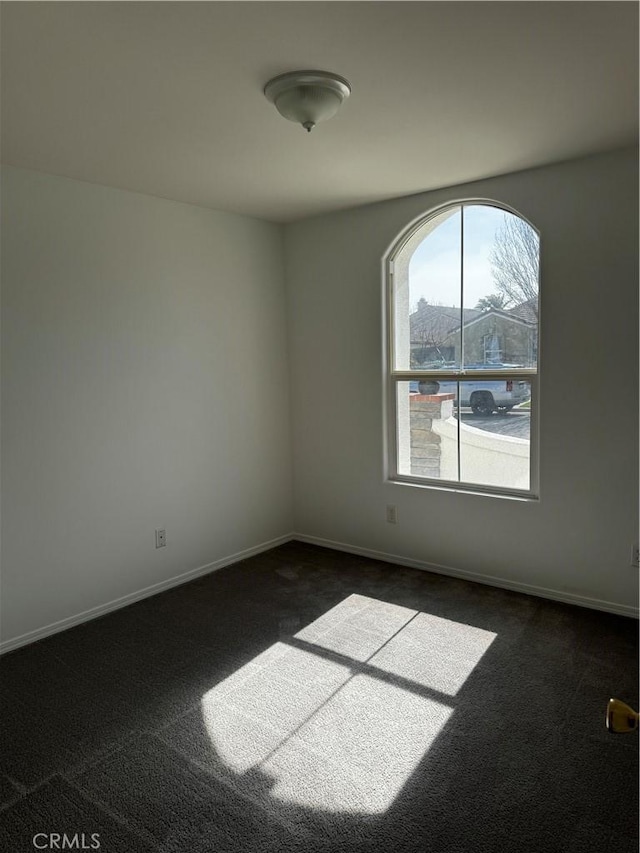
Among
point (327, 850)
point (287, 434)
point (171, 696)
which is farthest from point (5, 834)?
point (287, 434)

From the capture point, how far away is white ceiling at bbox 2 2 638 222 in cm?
173

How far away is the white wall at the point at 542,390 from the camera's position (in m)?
3.08

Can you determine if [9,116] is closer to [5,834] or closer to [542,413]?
[5,834]

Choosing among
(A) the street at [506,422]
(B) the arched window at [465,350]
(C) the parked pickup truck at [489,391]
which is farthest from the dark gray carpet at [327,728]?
(C) the parked pickup truck at [489,391]

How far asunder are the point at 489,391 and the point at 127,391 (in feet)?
7.10

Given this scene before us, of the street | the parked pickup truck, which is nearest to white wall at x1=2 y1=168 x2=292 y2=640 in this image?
the parked pickup truck

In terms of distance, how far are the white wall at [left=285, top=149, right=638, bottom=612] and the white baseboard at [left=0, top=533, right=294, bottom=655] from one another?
58 cm

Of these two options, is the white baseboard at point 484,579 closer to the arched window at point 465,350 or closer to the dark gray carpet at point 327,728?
the dark gray carpet at point 327,728

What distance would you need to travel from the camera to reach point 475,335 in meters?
3.63

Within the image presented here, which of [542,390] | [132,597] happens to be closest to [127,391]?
[132,597]

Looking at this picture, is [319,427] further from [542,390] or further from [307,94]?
[307,94]

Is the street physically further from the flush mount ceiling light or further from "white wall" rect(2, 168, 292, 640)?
the flush mount ceiling light

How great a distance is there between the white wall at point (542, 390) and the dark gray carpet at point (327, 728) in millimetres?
331

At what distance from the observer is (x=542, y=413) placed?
3.35 m
